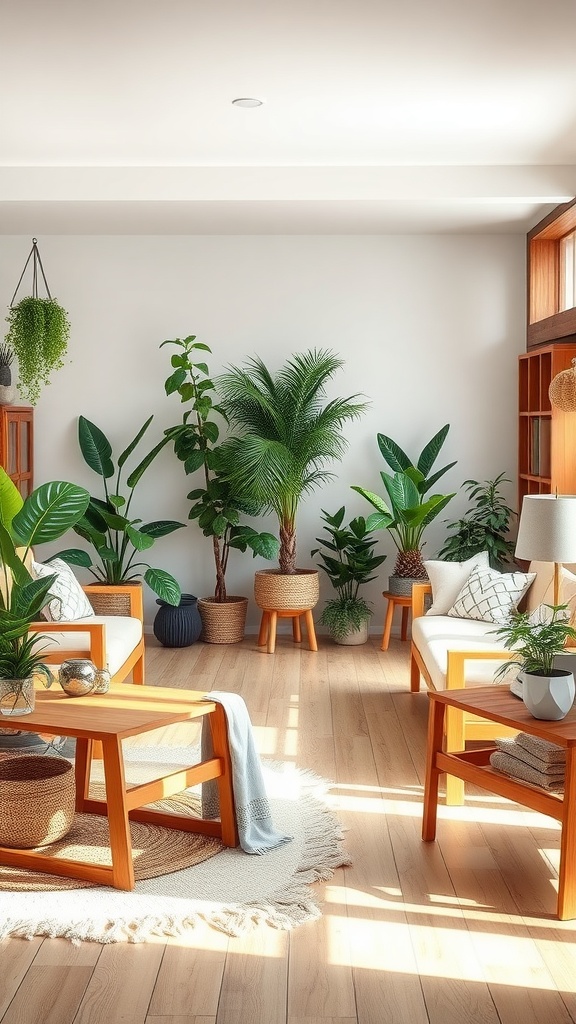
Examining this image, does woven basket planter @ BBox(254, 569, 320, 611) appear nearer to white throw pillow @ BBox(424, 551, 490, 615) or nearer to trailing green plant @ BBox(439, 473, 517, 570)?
trailing green plant @ BBox(439, 473, 517, 570)

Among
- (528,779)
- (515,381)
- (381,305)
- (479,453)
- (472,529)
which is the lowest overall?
(528,779)

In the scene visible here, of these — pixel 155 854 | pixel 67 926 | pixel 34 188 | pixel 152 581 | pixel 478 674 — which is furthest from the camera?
pixel 152 581

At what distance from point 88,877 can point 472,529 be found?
433 cm

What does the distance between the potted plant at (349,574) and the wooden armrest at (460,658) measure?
270 cm

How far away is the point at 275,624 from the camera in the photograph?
6.54 metres

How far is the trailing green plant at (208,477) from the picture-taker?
21.9 ft

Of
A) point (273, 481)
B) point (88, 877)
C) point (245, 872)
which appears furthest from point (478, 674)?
point (273, 481)

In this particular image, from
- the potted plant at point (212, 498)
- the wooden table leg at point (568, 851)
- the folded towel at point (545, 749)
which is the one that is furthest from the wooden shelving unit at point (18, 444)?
the wooden table leg at point (568, 851)

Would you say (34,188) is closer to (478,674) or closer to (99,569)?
(99,569)

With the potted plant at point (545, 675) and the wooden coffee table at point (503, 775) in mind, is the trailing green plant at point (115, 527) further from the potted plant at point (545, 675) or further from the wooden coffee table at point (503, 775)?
the potted plant at point (545, 675)

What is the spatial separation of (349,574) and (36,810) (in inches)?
154

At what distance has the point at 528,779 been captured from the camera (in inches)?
122

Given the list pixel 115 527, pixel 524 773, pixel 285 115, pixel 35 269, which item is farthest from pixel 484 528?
pixel 524 773

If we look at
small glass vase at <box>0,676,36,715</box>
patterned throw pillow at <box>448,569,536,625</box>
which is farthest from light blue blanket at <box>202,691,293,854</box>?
patterned throw pillow at <box>448,569,536,625</box>
